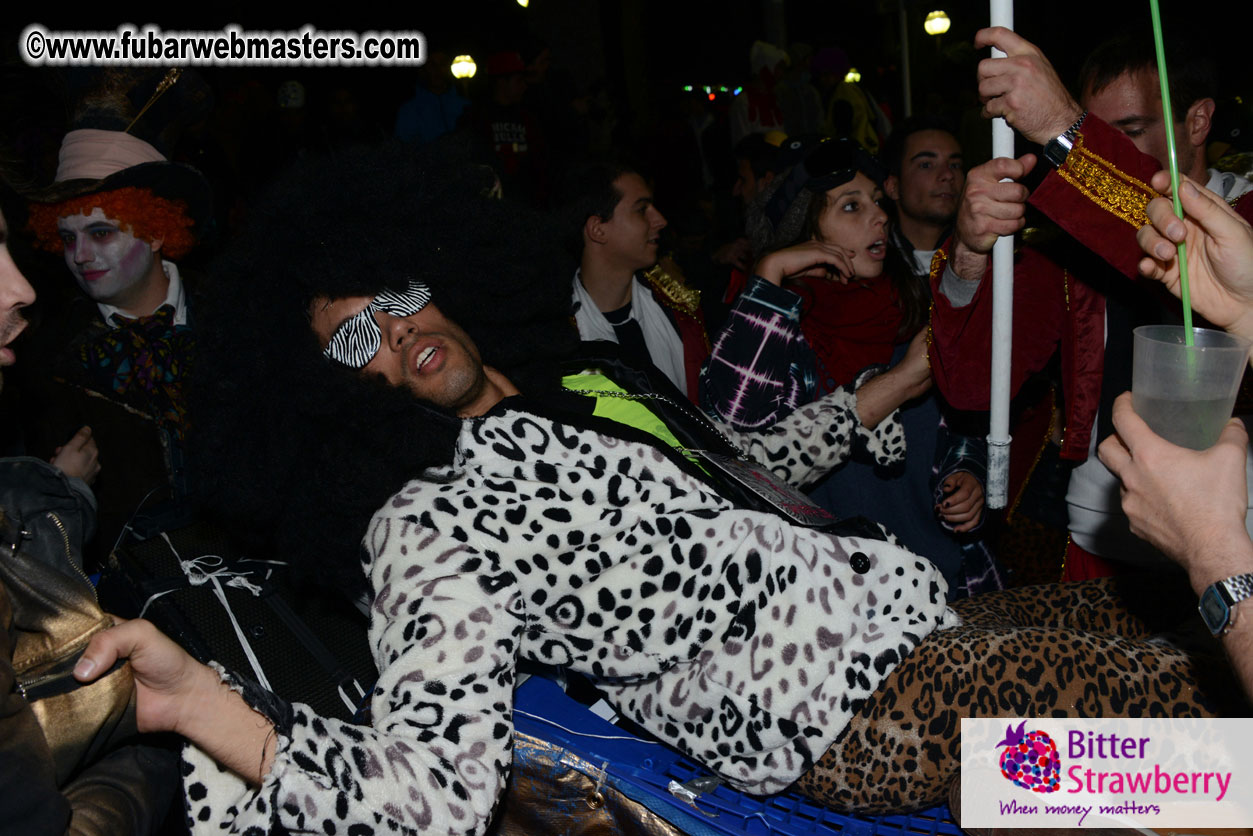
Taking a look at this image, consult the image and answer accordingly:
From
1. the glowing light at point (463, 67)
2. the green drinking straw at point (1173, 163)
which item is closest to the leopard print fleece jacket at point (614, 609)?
the green drinking straw at point (1173, 163)

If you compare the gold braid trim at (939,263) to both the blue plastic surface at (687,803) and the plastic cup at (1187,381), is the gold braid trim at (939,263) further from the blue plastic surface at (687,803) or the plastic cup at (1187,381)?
the blue plastic surface at (687,803)

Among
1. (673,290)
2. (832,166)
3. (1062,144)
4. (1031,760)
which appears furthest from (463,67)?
(1031,760)

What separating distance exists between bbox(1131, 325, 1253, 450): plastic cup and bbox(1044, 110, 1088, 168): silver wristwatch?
2.41ft

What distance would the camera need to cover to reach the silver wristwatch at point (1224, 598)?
1389 millimetres

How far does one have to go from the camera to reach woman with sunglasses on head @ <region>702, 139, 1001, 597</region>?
10.1ft

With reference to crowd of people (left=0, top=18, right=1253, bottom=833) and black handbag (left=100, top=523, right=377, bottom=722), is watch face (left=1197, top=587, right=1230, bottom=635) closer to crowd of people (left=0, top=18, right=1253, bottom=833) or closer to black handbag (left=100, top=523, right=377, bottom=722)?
crowd of people (left=0, top=18, right=1253, bottom=833)

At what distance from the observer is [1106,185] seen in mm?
2113

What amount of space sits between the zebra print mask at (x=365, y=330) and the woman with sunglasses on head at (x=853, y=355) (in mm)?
1274

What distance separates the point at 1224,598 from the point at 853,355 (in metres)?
2.06

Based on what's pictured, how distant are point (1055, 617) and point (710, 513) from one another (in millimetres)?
998

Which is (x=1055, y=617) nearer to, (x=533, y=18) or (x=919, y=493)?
(x=919, y=493)

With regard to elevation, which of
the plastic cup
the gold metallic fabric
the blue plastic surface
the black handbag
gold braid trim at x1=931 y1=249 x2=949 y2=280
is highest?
gold braid trim at x1=931 y1=249 x2=949 y2=280

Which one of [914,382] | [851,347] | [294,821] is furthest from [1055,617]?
[294,821]

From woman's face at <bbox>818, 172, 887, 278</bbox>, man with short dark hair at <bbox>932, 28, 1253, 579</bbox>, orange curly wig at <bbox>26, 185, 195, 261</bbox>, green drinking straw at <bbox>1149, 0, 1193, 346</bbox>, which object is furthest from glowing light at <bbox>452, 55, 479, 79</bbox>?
green drinking straw at <bbox>1149, 0, 1193, 346</bbox>
